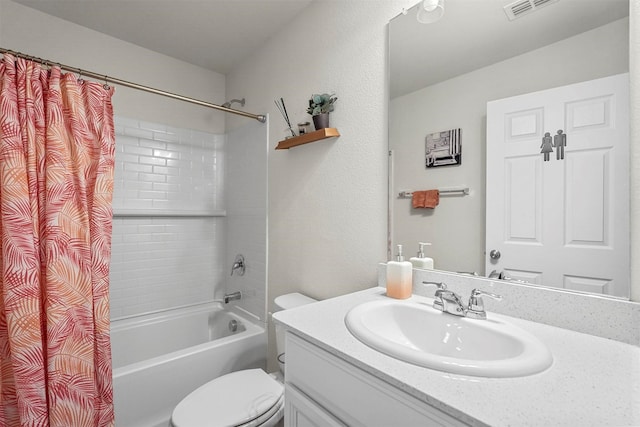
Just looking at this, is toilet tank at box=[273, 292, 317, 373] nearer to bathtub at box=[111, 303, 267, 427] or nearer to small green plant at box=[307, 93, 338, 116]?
bathtub at box=[111, 303, 267, 427]

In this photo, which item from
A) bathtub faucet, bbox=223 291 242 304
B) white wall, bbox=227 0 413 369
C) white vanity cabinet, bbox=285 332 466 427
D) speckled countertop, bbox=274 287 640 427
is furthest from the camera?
bathtub faucet, bbox=223 291 242 304

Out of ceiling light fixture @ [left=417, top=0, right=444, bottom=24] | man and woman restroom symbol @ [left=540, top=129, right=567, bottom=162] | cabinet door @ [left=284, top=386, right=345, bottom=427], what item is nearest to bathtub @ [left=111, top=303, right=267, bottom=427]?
cabinet door @ [left=284, top=386, right=345, bottom=427]

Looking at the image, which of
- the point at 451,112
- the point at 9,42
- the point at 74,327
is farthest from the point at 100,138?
the point at 451,112

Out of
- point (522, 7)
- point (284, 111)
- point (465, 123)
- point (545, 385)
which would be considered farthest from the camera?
point (284, 111)

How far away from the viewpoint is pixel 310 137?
1.51m

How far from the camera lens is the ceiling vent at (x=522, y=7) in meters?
0.88

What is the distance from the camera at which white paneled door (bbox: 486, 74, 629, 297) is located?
2.45 feet

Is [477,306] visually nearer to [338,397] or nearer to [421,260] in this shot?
[421,260]

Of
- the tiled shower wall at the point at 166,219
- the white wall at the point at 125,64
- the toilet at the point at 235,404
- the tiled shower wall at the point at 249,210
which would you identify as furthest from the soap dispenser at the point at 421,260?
the white wall at the point at 125,64

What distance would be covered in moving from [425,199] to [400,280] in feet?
1.11

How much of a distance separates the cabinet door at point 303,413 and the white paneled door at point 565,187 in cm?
70

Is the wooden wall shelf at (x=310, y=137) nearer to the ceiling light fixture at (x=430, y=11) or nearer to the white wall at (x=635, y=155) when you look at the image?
the ceiling light fixture at (x=430, y=11)

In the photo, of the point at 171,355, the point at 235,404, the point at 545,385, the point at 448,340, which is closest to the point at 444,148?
the point at 448,340

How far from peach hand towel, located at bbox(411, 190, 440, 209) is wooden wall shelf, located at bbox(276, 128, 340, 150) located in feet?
1.72
